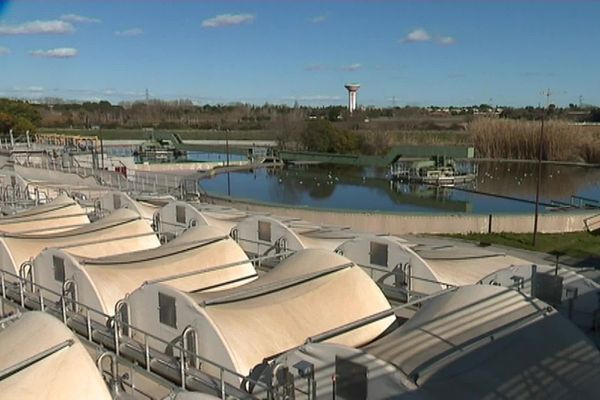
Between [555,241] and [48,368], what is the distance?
87.1 ft

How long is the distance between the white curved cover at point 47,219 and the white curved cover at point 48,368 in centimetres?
1141

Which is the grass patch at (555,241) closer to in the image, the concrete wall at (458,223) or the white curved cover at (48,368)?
the concrete wall at (458,223)

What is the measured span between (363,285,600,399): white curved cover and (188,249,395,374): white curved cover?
1.78 metres

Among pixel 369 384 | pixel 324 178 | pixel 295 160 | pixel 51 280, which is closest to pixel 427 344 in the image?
pixel 369 384

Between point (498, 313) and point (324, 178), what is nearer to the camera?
point (498, 313)

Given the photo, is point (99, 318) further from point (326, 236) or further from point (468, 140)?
point (468, 140)

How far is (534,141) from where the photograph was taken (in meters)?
71.0

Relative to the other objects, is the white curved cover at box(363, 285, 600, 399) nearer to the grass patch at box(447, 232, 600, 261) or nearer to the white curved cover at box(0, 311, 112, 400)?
the white curved cover at box(0, 311, 112, 400)

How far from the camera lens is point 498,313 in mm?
9930

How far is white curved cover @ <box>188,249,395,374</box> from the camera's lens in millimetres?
10125

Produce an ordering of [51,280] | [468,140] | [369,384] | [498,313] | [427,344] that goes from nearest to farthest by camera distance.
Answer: [369,384], [427,344], [498,313], [51,280], [468,140]

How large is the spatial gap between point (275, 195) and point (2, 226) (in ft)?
114

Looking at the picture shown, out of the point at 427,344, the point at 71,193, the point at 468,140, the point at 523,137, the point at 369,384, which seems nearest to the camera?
the point at 369,384

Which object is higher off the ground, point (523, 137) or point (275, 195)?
point (523, 137)
